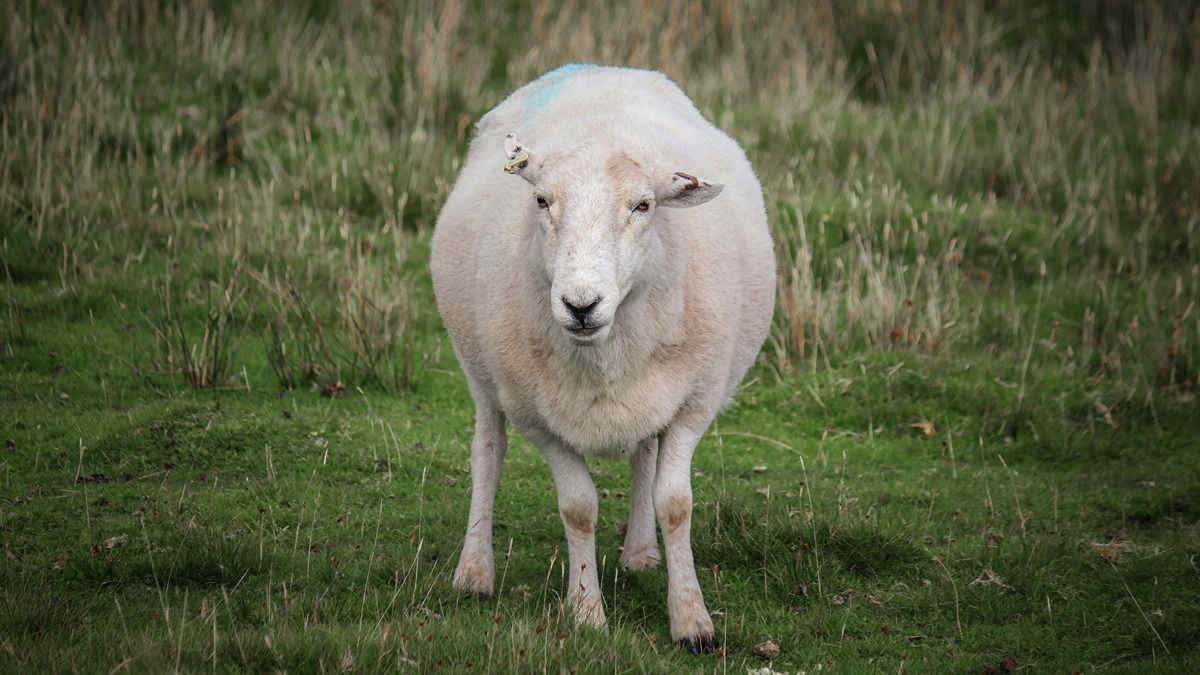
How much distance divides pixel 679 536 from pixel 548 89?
1947 millimetres

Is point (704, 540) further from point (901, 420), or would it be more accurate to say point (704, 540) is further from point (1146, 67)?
point (1146, 67)

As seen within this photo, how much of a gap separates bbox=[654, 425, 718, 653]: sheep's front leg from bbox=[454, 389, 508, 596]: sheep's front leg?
2.42 ft

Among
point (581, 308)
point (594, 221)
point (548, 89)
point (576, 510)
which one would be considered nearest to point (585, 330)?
point (581, 308)

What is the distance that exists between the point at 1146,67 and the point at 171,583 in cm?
1057

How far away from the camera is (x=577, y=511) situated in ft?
14.7

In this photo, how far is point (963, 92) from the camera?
10.9 metres

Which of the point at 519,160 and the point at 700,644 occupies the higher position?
the point at 519,160

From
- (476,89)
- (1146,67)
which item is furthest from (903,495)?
(1146,67)

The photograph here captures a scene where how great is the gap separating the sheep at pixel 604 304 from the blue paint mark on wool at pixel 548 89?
29mm

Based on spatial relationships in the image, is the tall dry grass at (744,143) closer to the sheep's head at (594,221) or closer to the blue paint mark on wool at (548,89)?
the blue paint mark on wool at (548,89)

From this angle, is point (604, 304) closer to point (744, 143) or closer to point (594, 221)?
point (594, 221)

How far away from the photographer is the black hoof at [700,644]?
4352 millimetres

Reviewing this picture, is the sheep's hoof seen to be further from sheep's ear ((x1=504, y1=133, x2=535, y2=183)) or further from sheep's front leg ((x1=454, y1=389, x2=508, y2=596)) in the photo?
sheep's ear ((x1=504, y1=133, x2=535, y2=183))

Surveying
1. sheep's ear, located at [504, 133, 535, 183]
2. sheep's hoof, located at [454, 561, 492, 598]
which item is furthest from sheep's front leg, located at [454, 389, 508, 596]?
sheep's ear, located at [504, 133, 535, 183]
